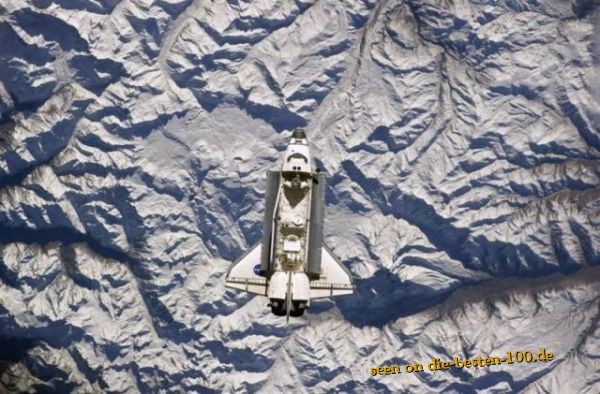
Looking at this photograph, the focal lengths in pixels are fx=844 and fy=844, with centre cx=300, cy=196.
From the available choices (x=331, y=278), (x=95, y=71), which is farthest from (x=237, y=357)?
(x=95, y=71)

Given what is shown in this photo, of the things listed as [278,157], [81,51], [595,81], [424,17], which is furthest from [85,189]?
[595,81]

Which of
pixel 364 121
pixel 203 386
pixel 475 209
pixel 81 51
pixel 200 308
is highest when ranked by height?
pixel 81 51

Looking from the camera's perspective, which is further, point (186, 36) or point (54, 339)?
point (54, 339)

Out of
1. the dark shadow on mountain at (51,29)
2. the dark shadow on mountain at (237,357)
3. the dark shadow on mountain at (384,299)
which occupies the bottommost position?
the dark shadow on mountain at (237,357)

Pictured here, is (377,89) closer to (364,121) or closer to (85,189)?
(364,121)

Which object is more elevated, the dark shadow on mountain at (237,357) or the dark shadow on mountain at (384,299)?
the dark shadow on mountain at (384,299)

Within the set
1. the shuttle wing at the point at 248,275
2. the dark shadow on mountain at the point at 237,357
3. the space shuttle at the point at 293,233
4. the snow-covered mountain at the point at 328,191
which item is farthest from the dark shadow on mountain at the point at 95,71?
the dark shadow on mountain at the point at 237,357

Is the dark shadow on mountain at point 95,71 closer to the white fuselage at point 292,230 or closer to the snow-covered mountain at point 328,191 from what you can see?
the snow-covered mountain at point 328,191

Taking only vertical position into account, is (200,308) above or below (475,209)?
below
